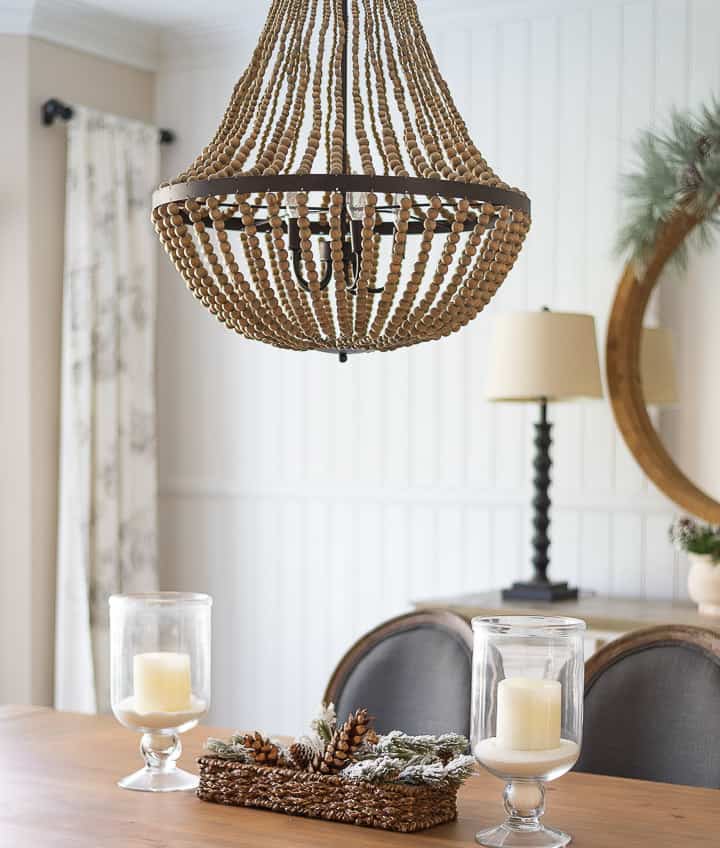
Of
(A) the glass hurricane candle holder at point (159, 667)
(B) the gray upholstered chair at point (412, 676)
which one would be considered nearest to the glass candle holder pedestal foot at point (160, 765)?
(A) the glass hurricane candle holder at point (159, 667)

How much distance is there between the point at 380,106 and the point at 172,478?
2995 mm

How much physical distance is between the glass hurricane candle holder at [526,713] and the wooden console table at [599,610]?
144 cm

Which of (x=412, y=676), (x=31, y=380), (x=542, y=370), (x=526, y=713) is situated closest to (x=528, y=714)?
(x=526, y=713)

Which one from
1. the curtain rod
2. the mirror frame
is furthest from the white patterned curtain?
the mirror frame

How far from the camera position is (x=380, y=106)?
1.64 meters

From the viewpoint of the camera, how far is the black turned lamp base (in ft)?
11.2

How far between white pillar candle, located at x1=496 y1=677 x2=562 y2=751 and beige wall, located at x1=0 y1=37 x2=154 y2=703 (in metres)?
2.71

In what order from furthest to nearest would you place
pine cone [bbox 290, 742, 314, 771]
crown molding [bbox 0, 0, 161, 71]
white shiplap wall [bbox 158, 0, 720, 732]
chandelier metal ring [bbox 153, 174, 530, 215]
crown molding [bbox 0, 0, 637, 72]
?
1. crown molding [bbox 0, 0, 161, 71]
2. crown molding [bbox 0, 0, 637, 72]
3. white shiplap wall [bbox 158, 0, 720, 732]
4. pine cone [bbox 290, 742, 314, 771]
5. chandelier metal ring [bbox 153, 174, 530, 215]

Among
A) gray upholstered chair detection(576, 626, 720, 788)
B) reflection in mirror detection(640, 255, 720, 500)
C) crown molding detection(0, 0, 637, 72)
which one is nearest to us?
gray upholstered chair detection(576, 626, 720, 788)

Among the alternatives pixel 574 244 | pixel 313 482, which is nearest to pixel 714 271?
pixel 574 244

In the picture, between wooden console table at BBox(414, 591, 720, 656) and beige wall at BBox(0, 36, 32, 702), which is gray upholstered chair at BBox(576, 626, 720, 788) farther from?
beige wall at BBox(0, 36, 32, 702)

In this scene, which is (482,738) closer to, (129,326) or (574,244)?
(574,244)

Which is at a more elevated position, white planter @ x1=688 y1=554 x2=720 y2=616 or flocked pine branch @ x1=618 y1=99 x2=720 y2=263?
flocked pine branch @ x1=618 y1=99 x2=720 y2=263

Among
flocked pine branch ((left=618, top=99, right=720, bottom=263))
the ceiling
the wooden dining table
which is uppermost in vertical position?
the ceiling
